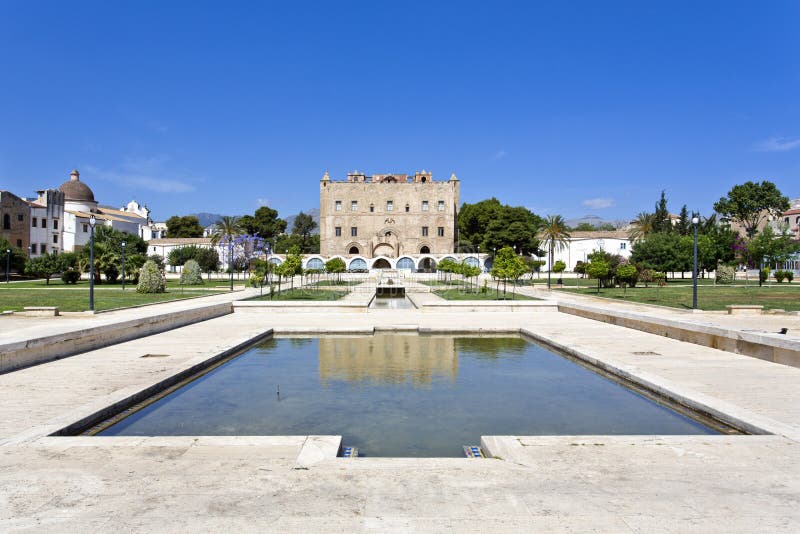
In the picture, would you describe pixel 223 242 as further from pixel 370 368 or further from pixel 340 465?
pixel 340 465

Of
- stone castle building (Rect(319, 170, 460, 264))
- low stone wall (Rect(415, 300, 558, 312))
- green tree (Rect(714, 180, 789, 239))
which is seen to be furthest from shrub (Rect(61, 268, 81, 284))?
green tree (Rect(714, 180, 789, 239))

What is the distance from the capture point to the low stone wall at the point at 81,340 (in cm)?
837

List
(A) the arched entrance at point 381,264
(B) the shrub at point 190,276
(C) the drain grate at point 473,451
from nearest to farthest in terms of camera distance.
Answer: (C) the drain grate at point 473,451 → (B) the shrub at point 190,276 → (A) the arched entrance at point 381,264

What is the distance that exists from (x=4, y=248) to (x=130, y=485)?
47855 mm

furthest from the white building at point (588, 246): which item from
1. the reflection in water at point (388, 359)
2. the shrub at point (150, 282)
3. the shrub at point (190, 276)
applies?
the reflection in water at point (388, 359)

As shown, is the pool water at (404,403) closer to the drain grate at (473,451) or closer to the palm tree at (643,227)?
the drain grate at (473,451)

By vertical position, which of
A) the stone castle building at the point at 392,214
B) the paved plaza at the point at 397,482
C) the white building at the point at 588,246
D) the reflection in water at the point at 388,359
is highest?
the stone castle building at the point at 392,214

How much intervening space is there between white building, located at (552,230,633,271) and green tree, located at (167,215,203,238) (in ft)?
182

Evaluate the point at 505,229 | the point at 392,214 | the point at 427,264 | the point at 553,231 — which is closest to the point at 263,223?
the point at 392,214

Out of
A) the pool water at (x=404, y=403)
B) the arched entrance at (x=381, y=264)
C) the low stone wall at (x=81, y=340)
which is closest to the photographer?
the pool water at (x=404, y=403)

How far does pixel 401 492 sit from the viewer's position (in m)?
3.69

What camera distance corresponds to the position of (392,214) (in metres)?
65.5

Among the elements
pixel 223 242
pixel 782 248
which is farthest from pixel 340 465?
pixel 223 242

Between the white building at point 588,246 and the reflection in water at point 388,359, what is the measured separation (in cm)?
5430
